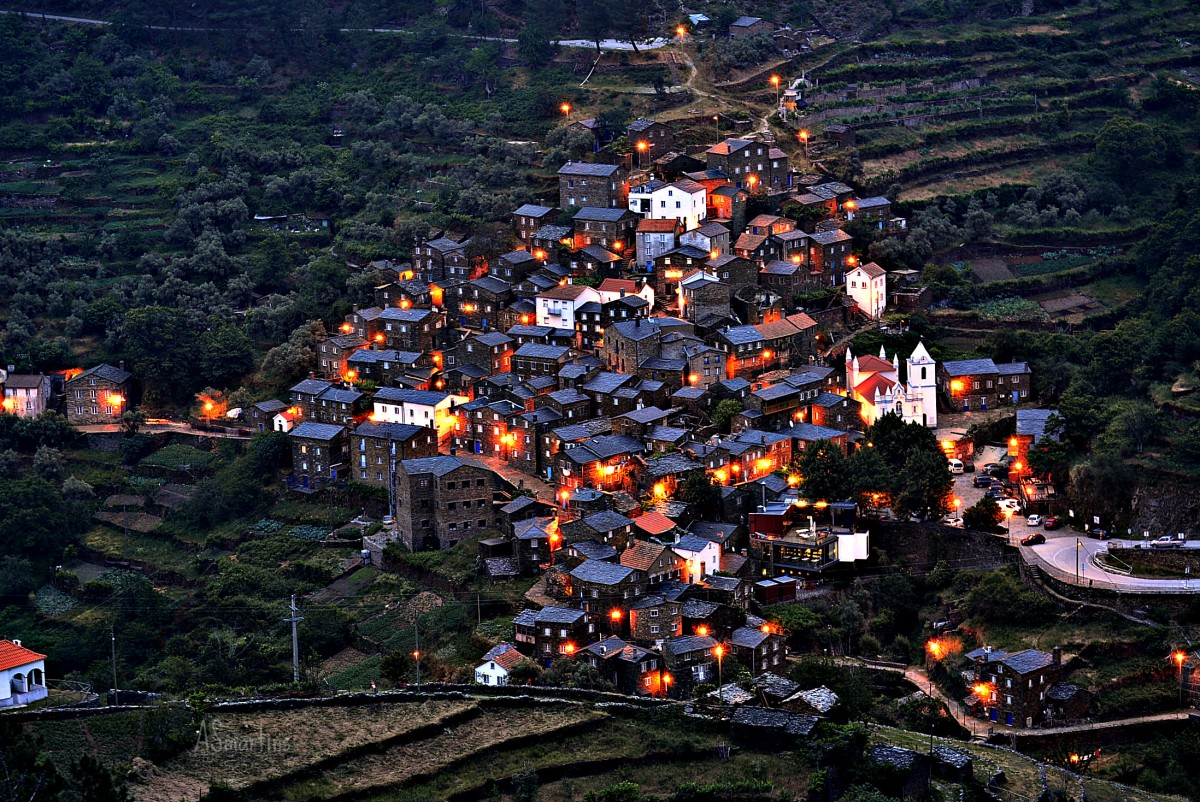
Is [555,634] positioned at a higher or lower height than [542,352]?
lower

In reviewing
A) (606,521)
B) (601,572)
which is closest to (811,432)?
(606,521)

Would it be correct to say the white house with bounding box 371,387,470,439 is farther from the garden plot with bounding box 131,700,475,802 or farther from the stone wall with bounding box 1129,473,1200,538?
the stone wall with bounding box 1129,473,1200,538

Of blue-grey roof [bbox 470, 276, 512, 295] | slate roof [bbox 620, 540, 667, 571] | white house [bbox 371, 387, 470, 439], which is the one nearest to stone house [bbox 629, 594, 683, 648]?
slate roof [bbox 620, 540, 667, 571]

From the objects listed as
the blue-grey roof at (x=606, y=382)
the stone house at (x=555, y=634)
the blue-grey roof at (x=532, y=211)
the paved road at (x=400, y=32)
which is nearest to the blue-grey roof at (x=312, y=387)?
the blue-grey roof at (x=606, y=382)

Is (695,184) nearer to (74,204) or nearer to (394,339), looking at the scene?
(394,339)

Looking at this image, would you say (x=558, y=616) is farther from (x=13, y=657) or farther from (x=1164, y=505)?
(x=1164, y=505)

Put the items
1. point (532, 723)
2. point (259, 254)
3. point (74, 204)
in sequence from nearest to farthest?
point (532, 723) → point (259, 254) → point (74, 204)

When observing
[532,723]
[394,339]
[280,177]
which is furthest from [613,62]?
[532,723]
